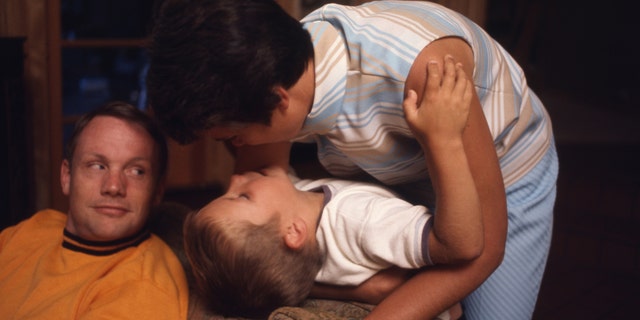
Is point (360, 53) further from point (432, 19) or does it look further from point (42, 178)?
point (42, 178)

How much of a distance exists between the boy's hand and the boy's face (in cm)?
42

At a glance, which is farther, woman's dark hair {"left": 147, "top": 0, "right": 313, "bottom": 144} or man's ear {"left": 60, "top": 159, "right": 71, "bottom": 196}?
man's ear {"left": 60, "top": 159, "right": 71, "bottom": 196}

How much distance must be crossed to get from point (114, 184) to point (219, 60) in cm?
60

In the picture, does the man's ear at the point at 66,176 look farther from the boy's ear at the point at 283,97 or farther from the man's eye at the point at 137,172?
the boy's ear at the point at 283,97

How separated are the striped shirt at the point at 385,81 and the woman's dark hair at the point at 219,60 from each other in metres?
0.12

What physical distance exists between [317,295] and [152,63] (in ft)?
2.26

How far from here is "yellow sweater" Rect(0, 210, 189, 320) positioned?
1.50 m

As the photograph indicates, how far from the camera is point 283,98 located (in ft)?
4.21

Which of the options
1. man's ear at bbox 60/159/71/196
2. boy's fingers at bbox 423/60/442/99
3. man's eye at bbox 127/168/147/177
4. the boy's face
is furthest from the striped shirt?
man's ear at bbox 60/159/71/196

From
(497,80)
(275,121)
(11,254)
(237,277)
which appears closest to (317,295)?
(237,277)

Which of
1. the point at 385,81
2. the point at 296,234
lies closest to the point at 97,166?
the point at 296,234

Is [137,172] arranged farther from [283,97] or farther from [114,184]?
[283,97]

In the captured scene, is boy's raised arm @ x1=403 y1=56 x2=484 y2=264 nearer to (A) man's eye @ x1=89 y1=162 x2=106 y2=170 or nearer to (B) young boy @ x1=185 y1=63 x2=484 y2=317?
(B) young boy @ x1=185 y1=63 x2=484 y2=317

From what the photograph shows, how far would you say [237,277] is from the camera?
56.6 inches
